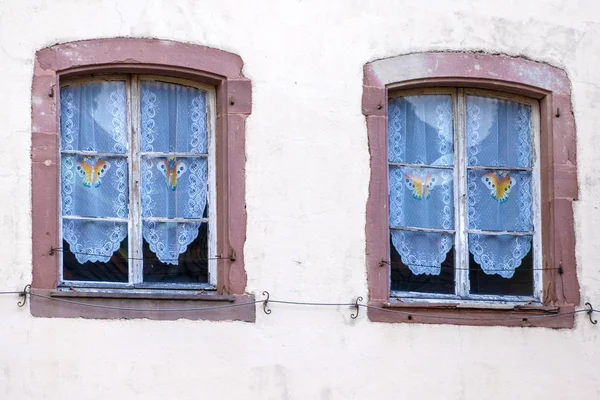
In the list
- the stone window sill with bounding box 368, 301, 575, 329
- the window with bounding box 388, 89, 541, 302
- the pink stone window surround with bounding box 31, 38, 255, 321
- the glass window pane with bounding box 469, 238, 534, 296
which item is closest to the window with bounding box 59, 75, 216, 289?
the pink stone window surround with bounding box 31, 38, 255, 321

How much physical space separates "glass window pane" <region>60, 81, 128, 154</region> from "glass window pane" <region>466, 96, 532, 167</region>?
2478 mm

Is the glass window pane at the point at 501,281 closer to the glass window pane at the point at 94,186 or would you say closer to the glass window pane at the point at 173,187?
the glass window pane at the point at 173,187

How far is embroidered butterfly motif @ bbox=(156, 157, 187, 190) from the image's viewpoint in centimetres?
1154

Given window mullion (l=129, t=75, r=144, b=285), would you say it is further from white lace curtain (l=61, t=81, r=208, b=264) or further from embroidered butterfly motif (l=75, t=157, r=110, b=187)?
embroidered butterfly motif (l=75, t=157, r=110, b=187)

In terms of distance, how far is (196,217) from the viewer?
11531 millimetres

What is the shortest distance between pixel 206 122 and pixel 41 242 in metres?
1.45

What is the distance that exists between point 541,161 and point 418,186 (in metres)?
0.91

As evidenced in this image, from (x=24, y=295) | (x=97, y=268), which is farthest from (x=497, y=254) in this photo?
(x=24, y=295)

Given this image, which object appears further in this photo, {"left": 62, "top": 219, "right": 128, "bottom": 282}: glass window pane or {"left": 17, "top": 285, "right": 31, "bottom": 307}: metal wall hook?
{"left": 62, "top": 219, "right": 128, "bottom": 282}: glass window pane

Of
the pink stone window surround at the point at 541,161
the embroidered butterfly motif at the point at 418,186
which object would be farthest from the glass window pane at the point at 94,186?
the embroidered butterfly motif at the point at 418,186

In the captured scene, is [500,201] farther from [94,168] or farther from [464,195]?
[94,168]

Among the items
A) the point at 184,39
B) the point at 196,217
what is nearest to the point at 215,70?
the point at 184,39

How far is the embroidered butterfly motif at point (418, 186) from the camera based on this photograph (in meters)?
12.0

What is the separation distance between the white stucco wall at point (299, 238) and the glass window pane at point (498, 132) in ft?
1.27
